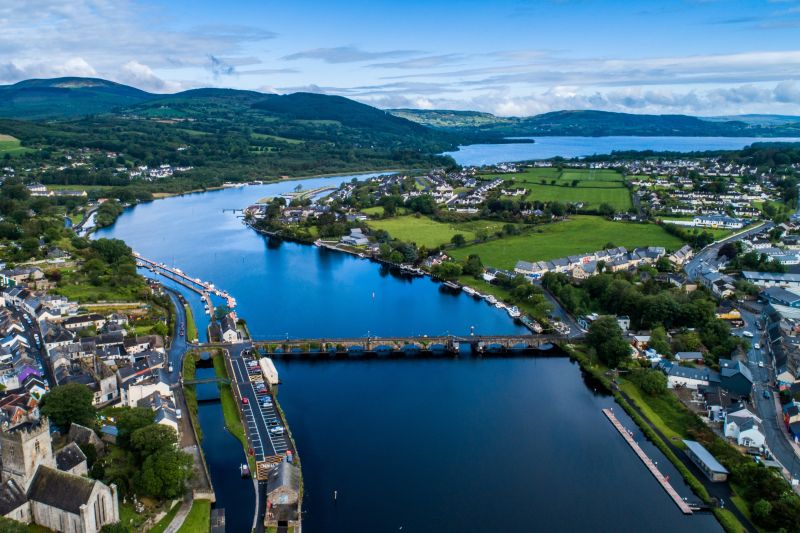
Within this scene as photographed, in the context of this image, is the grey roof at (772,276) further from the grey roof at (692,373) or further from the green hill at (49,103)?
the green hill at (49,103)

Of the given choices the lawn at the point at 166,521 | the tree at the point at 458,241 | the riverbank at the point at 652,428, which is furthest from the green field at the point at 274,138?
the lawn at the point at 166,521

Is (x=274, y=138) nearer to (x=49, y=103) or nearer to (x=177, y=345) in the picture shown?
(x=49, y=103)

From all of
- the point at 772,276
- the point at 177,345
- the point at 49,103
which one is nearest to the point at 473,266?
the point at 772,276

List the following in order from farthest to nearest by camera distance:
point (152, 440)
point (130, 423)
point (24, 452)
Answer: point (130, 423), point (152, 440), point (24, 452)

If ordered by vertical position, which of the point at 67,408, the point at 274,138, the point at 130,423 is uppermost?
the point at 274,138

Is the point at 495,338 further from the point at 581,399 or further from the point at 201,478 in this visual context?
the point at 201,478

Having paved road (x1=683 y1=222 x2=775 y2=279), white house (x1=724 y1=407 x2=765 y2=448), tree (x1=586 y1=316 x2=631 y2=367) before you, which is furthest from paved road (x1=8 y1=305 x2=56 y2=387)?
paved road (x1=683 y1=222 x2=775 y2=279)

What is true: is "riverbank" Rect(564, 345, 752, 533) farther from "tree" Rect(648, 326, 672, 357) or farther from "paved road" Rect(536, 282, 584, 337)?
"tree" Rect(648, 326, 672, 357)

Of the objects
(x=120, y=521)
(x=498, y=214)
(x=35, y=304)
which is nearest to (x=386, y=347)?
(x=120, y=521)
